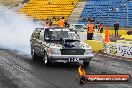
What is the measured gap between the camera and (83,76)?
5.77 meters

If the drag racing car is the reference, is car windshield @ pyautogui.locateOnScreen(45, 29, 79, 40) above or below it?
above

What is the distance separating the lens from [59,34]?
15719mm

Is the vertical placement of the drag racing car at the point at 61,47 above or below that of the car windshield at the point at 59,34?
below

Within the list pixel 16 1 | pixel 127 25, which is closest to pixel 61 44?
pixel 127 25

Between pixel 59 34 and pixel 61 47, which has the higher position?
pixel 59 34

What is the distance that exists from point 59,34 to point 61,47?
156 centimetres

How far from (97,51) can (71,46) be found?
7.35m

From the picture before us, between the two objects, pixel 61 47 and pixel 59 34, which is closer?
pixel 61 47

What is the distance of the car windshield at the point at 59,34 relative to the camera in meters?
15.5

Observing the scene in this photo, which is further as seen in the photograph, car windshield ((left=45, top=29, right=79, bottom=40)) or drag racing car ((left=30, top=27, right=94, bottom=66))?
car windshield ((left=45, top=29, right=79, bottom=40))

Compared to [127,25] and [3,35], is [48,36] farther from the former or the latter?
[127,25]

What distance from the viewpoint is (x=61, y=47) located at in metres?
14.3

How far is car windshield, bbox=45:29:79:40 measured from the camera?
15.5 metres

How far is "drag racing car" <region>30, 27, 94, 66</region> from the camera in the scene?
1419cm
